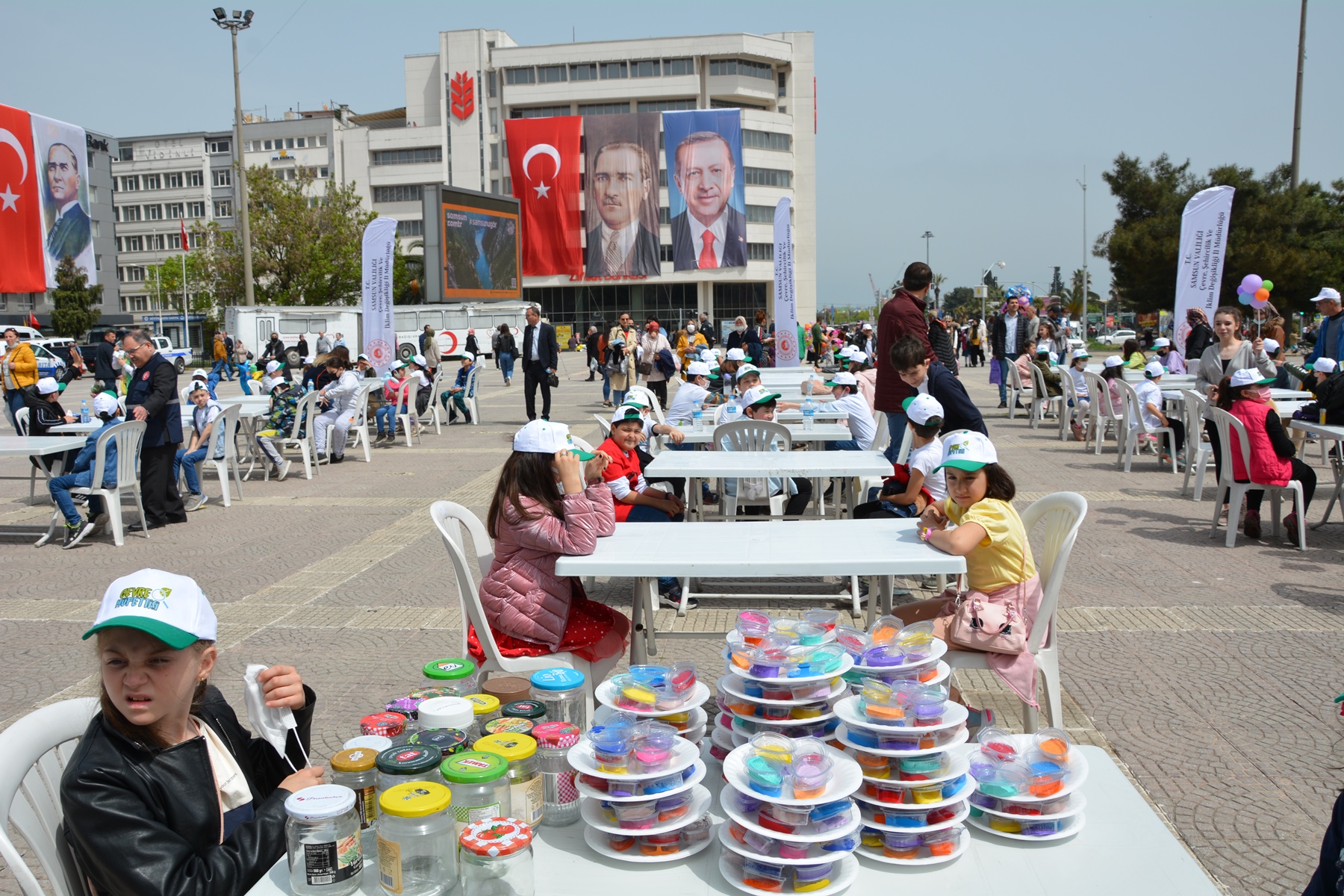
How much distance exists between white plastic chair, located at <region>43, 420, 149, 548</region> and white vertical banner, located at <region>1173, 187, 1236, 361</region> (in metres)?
13.7

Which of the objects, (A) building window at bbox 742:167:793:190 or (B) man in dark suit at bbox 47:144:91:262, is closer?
(B) man in dark suit at bbox 47:144:91:262

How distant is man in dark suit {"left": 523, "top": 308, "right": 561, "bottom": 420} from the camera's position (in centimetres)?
1596

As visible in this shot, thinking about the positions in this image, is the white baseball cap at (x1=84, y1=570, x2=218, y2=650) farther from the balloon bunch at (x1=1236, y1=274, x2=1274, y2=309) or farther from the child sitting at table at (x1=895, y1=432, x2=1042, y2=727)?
the balloon bunch at (x1=1236, y1=274, x2=1274, y2=309)

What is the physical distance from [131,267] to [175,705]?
110 meters

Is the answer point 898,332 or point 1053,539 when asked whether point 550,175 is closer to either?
point 898,332

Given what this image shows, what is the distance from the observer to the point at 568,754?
209 centimetres

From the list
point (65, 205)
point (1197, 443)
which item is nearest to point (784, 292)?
point (1197, 443)

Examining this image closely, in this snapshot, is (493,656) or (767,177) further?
(767,177)

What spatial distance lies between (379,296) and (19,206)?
17.5 metres

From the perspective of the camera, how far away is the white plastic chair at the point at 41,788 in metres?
1.93

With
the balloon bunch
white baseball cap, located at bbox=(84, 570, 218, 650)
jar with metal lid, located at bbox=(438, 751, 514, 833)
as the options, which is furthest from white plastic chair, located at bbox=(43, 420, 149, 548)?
the balloon bunch

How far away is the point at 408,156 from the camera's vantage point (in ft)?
248

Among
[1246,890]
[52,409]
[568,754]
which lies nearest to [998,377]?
[52,409]

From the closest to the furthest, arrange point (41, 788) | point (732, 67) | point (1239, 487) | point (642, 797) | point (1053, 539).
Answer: point (642, 797)
point (41, 788)
point (1053, 539)
point (1239, 487)
point (732, 67)
